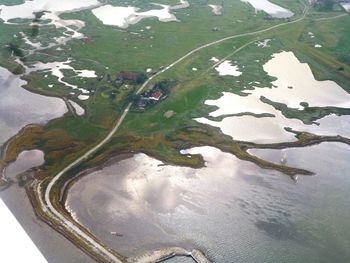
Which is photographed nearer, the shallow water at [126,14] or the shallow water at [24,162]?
the shallow water at [24,162]

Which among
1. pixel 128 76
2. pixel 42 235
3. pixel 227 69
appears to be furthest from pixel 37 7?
pixel 42 235

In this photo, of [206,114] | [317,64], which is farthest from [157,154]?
[317,64]

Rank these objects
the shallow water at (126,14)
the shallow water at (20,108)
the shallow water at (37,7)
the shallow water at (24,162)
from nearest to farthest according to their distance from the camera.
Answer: the shallow water at (24,162) → the shallow water at (20,108) → the shallow water at (37,7) → the shallow water at (126,14)

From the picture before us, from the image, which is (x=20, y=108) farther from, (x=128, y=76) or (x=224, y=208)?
(x=224, y=208)

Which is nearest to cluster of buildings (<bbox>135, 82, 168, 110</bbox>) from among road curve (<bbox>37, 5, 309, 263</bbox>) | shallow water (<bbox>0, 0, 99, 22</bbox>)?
road curve (<bbox>37, 5, 309, 263</bbox>)

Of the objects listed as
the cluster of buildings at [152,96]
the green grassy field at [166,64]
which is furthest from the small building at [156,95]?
the green grassy field at [166,64]

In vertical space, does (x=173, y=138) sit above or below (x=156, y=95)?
below

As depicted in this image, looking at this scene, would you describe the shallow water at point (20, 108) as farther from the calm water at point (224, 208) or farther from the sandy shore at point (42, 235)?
the calm water at point (224, 208)
